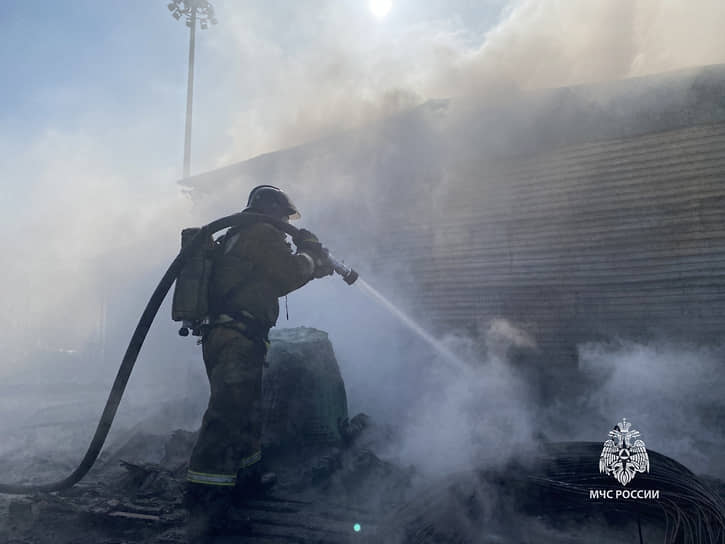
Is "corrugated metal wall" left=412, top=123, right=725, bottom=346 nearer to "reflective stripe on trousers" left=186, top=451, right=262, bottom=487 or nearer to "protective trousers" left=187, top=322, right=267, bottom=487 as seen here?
"protective trousers" left=187, top=322, right=267, bottom=487

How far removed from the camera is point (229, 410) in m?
3.29

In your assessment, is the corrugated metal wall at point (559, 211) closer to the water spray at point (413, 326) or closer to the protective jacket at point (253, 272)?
the water spray at point (413, 326)

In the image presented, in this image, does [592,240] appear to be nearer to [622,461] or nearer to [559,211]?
[559,211]

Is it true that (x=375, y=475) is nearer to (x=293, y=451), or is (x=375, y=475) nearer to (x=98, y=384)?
(x=293, y=451)

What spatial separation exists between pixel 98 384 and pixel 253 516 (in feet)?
33.9

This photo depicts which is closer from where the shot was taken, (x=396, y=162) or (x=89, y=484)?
(x=89, y=484)

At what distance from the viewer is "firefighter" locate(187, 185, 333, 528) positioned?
3275 millimetres

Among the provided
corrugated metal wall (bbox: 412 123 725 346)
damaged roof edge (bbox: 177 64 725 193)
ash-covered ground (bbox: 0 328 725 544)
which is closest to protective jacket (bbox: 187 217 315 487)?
ash-covered ground (bbox: 0 328 725 544)

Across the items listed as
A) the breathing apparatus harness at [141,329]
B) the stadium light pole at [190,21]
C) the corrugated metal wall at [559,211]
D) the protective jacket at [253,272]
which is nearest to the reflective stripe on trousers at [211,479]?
the breathing apparatus harness at [141,329]

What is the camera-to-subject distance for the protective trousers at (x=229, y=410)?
3.16 m

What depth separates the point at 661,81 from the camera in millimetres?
5867

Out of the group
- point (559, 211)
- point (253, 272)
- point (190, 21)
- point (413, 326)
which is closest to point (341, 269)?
point (253, 272)

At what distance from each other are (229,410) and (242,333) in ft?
1.76

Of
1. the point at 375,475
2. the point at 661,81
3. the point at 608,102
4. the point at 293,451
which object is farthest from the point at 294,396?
the point at 661,81
